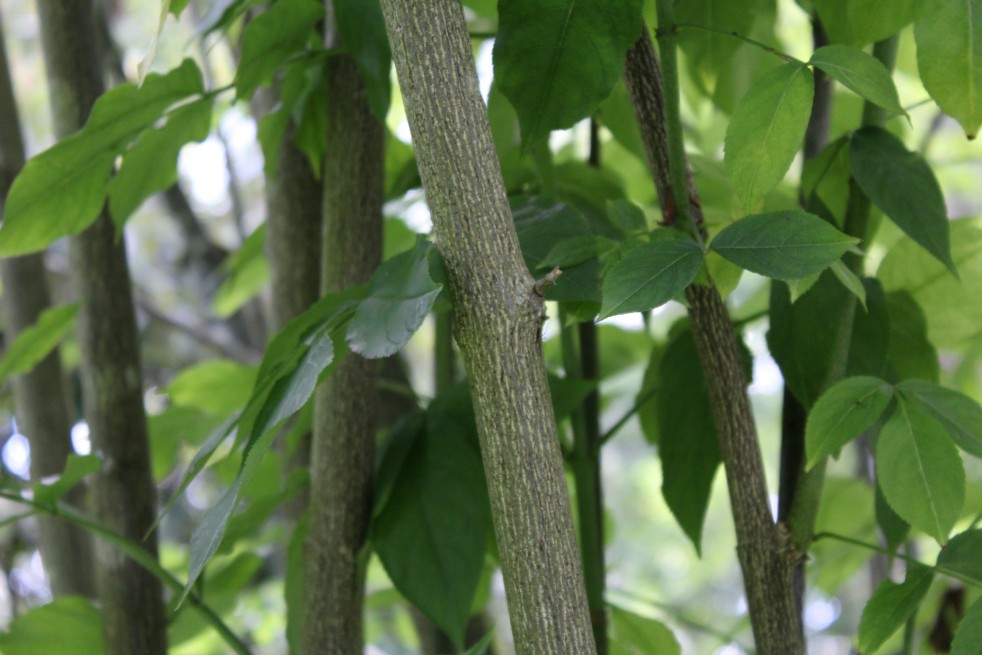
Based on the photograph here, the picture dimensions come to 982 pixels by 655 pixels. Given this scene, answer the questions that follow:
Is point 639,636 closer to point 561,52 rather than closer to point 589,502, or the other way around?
point 589,502

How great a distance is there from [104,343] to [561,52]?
1.00ft

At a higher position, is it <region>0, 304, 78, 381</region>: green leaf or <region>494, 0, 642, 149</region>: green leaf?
<region>0, 304, 78, 381</region>: green leaf

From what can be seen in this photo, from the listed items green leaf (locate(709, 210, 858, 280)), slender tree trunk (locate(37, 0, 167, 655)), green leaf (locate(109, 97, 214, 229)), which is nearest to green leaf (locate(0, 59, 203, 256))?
green leaf (locate(109, 97, 214, 229))

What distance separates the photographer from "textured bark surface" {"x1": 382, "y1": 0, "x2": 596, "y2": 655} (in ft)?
0.78

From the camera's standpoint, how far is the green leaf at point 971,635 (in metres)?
0.26

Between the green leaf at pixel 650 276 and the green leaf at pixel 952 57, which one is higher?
the green leaf at pixel 952 57

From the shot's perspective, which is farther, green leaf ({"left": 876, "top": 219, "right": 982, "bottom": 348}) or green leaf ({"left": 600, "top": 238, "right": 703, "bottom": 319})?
green leaf ({"left": 876, "top": 219, "right": 982, "bottom": 348})

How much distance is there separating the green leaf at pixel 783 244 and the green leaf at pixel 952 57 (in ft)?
0.19

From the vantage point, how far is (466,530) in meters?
0.36

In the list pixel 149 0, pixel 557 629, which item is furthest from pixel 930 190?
pixel 149 0

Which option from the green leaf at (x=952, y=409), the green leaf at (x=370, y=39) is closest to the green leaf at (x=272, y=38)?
the green leaf at (x=370, y=39)

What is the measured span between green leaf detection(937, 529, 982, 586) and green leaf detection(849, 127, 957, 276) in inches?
3.1

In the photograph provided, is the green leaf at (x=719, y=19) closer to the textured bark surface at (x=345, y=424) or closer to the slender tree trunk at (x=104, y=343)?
the textured bark surface at (x=345, y=424)

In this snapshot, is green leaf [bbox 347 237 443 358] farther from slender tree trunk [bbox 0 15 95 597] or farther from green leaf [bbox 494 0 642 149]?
slender tree trunk [bbox 0 15 95 597]
